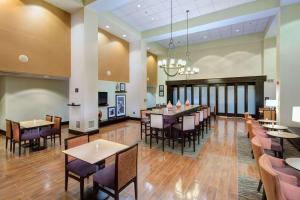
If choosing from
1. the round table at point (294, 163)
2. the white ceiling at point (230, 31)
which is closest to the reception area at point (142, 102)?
the round table at point (294, 163)

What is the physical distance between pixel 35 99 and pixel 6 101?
994mm

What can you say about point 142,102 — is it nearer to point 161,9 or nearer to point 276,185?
point 161,9

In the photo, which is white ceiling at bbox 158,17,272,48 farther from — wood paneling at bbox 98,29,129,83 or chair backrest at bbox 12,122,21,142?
chair backrest at bbox 12,122,21,142

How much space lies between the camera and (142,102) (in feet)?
29.9

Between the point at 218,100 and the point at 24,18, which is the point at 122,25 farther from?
the point at 218,100

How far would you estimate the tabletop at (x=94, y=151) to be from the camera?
2044mm

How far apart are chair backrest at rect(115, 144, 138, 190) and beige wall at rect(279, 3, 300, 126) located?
5604 millimetres

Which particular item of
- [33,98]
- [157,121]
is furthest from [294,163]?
[33,98]

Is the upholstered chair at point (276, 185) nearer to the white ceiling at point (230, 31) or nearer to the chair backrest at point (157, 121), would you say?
the chair backrest at point (157, 121)

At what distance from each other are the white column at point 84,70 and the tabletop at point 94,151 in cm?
365

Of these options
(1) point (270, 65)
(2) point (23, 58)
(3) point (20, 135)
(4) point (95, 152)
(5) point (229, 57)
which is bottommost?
(3) point (20, 135)

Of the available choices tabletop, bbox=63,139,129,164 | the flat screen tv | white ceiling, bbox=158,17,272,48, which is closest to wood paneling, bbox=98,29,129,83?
the flat screen tv

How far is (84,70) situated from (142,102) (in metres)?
4.05

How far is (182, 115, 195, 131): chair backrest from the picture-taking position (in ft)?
13.8
